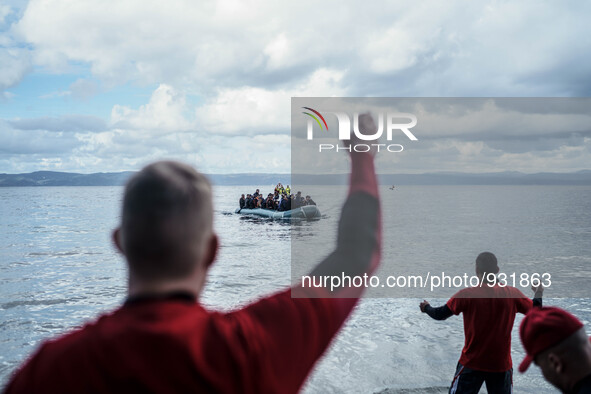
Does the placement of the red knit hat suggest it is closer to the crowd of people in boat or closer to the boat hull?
the boat hull

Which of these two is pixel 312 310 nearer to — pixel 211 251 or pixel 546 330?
pixel 211 251

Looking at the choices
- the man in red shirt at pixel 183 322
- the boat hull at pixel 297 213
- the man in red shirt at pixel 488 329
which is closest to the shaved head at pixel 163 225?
the man in red shirt at pixel 183 322

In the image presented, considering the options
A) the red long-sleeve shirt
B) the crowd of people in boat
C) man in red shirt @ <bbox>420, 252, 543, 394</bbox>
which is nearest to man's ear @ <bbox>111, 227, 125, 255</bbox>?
the red long-sleeve shirt

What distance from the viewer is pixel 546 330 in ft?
7.26

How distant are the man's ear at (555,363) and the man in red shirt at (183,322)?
143 cm

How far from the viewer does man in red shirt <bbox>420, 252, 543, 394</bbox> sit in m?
4.98

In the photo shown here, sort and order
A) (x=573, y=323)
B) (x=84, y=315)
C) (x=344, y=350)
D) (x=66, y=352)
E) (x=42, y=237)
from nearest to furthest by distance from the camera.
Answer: (x=66, y=352)
(x=573, y=323)
(x=344, y=350)
(x=84, y=315)
(x=42, y=237)

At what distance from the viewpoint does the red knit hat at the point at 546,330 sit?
219 cm

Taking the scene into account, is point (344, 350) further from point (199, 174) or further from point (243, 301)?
point (199, 174)

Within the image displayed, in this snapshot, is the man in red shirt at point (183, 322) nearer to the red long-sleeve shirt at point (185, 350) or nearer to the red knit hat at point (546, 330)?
the red long-sleeve shirt at point (185, 350)

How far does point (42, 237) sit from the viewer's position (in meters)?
33.6

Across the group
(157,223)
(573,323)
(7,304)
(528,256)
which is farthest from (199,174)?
(528,256)

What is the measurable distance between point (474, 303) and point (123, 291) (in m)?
14.0

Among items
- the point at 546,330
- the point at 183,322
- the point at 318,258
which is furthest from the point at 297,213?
the point at 183,322
